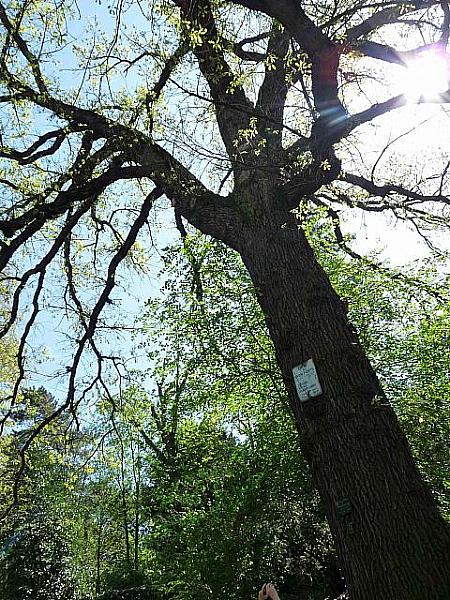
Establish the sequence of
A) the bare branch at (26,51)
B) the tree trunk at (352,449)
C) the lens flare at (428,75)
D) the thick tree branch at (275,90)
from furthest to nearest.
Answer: the bare branch at (26,51) → the thick tree branch at (275,90) → the lens flare at (428,75) → the tree trunk at (352,449)

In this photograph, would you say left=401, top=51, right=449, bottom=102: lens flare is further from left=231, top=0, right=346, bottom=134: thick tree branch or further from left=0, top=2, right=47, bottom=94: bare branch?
left=0, top=2, right=47, bottom=94: bare branch

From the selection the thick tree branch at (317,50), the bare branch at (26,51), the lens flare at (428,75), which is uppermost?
the bare branch at (26,51)

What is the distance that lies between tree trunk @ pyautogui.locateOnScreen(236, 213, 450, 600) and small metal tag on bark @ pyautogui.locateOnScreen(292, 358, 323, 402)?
28 millimetres

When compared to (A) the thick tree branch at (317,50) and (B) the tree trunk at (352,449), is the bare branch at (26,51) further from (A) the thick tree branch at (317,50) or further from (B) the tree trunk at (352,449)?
(B) the tree trunk at (352,449)

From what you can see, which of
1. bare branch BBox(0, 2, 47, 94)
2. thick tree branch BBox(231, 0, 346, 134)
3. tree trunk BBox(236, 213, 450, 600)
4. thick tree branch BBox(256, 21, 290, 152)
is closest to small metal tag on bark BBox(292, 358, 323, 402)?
tree trunk BBox(236, 213, 450, 600)

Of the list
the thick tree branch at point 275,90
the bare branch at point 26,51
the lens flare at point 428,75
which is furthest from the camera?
the bare branch at point 26,51

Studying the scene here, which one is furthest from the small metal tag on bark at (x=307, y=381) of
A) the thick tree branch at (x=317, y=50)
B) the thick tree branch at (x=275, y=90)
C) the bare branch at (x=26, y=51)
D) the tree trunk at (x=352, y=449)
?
the bare branch at (x=26, y=51)

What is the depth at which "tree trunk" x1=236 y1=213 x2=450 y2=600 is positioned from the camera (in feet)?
8.40

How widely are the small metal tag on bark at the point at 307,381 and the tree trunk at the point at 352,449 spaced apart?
0.09 feet

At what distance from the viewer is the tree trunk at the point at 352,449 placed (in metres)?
2.56

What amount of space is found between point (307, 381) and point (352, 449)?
0.48 meters

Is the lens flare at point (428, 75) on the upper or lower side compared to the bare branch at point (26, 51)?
lower

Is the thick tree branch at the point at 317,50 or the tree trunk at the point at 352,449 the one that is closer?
the tree trunk at the point at 352,449

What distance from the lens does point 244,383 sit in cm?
711
